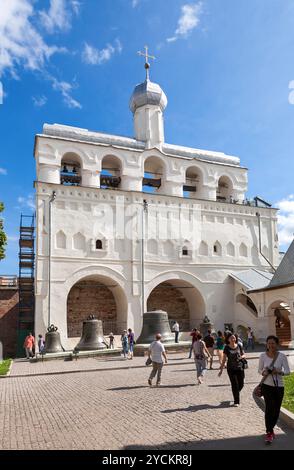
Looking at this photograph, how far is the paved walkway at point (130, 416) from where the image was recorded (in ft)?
18.6

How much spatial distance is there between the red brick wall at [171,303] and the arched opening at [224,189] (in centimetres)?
693

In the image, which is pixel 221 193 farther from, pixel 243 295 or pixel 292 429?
pixel 292 429

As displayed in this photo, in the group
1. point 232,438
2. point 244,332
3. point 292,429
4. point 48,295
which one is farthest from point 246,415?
point 244,332

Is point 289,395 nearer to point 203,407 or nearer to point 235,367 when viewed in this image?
point 235,367

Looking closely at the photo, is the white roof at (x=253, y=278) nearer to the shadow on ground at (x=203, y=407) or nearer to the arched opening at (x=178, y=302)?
the arched opening at (x=178, y=302)

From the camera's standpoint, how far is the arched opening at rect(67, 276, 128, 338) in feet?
86.1

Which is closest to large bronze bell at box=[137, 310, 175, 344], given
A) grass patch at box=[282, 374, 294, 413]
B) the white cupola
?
grass patch at box=[282, 374, 294, 413]

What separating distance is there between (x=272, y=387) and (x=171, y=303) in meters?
23.9

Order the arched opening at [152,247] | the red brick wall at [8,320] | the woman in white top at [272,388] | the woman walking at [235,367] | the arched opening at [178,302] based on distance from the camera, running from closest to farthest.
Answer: the woman in white top at [272,388] → the woman walking at [235,367] → the red brick wall at [8,320] → the arched opening at [152,247] → the arched opening at [178,302]

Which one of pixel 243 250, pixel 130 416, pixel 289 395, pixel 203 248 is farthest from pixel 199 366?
pixel 243 250

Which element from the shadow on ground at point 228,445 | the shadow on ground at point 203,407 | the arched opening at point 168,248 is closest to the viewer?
the shadow on ground at point 228,445

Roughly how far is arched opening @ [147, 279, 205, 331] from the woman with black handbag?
2243cm

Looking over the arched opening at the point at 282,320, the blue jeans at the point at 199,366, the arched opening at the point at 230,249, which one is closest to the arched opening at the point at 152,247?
the arched opening at the point at 230,249
